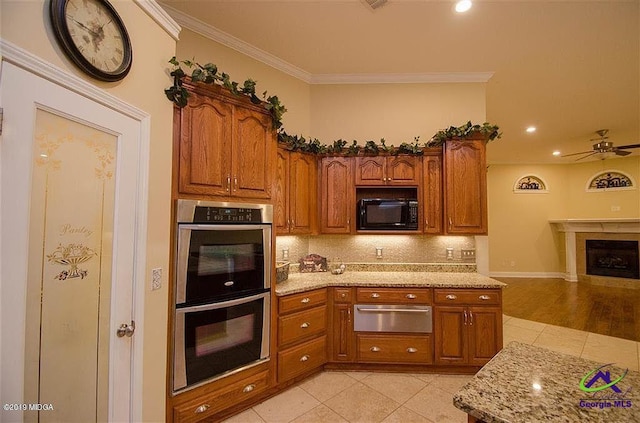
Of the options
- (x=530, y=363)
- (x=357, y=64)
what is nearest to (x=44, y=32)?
(x=530, y=363)

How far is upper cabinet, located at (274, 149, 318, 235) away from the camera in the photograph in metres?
2.82

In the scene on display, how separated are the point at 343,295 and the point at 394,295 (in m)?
0.52

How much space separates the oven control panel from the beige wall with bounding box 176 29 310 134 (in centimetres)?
146

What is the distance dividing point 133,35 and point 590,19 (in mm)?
3816

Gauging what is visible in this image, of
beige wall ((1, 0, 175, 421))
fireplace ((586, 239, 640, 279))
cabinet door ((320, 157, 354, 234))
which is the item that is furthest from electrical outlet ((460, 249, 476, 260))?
fireplace ((586, 239, 640, 279))

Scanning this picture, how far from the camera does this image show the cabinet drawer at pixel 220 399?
1.81 metres

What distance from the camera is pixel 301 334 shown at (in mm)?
2500

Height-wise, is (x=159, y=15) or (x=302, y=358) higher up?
(x=159, y=15)

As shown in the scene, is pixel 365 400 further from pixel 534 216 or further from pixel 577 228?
pixel 577 228

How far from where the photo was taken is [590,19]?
2449mm

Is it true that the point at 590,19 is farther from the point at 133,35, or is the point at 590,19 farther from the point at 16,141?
the point at 16,141

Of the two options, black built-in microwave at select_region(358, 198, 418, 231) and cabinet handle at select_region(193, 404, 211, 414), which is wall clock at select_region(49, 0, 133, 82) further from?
black built-in microwave at select_region(358, 198, 418, 231)

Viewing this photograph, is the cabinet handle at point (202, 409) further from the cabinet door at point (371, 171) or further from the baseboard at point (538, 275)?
the baseboard at point (538, 275)

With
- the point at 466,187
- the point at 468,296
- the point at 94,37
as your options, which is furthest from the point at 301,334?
the point at 94,37
